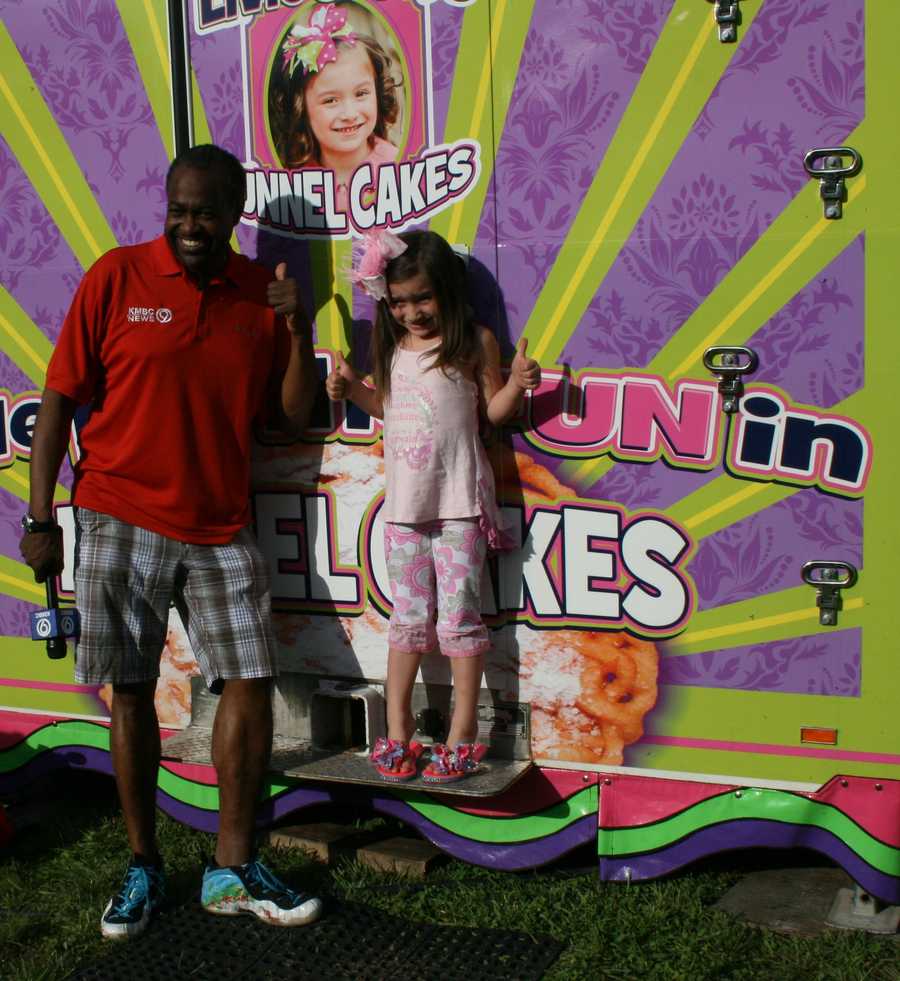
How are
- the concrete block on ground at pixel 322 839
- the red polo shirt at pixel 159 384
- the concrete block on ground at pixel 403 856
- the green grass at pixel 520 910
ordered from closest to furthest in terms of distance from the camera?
the green grass at pixel 520 910 → the red polo shirt at pixel 159 384 → the concrete block on ground at pixel 403 856 → the concrete block on ground at pixel 322 839

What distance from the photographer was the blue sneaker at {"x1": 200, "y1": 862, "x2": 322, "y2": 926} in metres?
3.47

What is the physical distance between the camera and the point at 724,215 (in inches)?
131

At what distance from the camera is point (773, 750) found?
3.43 meters

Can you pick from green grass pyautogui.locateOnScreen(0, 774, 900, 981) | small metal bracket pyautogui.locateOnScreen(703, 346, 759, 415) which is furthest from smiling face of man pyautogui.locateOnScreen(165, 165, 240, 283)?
green grass pyautogui.locateOnScreen(0, 774, 900, 981)

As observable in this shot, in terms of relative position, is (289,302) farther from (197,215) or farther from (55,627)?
(55,627)

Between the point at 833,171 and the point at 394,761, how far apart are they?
202 cm

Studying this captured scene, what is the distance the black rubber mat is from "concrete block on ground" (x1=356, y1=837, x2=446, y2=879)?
0.81ft

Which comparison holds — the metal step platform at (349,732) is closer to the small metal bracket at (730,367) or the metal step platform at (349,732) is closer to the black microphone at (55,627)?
the black microphone at (55,627)

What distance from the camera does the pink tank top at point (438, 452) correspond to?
3545mm

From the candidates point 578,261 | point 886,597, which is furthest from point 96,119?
point 886,597

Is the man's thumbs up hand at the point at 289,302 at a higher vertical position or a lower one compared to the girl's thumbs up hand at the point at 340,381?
higher

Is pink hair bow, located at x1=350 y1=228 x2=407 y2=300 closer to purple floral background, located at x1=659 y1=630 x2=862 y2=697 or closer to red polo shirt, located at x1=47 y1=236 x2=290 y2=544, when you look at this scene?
red polo shirt, located at x1=47 y1=236 x2=290 y2=544

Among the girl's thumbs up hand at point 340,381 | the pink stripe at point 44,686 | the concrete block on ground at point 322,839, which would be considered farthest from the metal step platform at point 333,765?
the girl's thumbs up hand at point 340,381

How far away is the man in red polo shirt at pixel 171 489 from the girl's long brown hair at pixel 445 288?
14.5 inches
